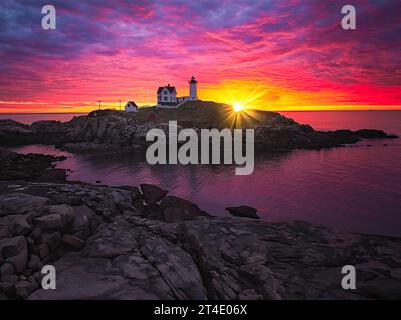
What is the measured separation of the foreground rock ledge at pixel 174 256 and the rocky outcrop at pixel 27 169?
675 inches

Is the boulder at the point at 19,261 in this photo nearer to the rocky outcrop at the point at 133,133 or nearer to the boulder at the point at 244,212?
the boulder at the point at 244,212

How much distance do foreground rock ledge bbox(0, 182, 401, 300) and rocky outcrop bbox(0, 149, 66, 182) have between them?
17.1 meters

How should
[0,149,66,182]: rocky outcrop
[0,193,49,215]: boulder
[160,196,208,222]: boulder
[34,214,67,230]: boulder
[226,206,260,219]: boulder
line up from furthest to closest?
[0,149,66,182]: rocky outcrop
[226,206,260,219]: boulder
[160,196,208,222]: boulder
[0,193,49,215]: boulder
[34,214,67,230]: boulder

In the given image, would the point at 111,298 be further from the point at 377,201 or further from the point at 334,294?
the point at 377,201

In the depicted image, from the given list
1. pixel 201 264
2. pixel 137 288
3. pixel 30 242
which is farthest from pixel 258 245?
pixel 30 242

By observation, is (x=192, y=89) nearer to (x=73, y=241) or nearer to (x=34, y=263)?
(x=73, y=241)

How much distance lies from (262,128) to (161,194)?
6258 centimetres

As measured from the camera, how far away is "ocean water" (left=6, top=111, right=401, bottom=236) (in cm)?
2695

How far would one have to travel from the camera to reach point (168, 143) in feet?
263

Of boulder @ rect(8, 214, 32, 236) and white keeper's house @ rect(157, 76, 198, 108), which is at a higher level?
white keeper's house @ rect(157, 76, 198, 108)

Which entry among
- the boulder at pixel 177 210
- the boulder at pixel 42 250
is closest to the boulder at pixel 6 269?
the boulder at pixel 42 250

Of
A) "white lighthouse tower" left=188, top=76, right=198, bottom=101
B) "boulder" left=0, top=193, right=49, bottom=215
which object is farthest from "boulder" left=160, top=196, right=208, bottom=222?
"white lighthouse tower" left=188, top=76, right=198, bottom=101

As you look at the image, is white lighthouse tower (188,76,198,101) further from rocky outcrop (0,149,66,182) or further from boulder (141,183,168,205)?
boulder (141,183,168,205)

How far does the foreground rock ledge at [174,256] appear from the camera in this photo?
40.3ft
